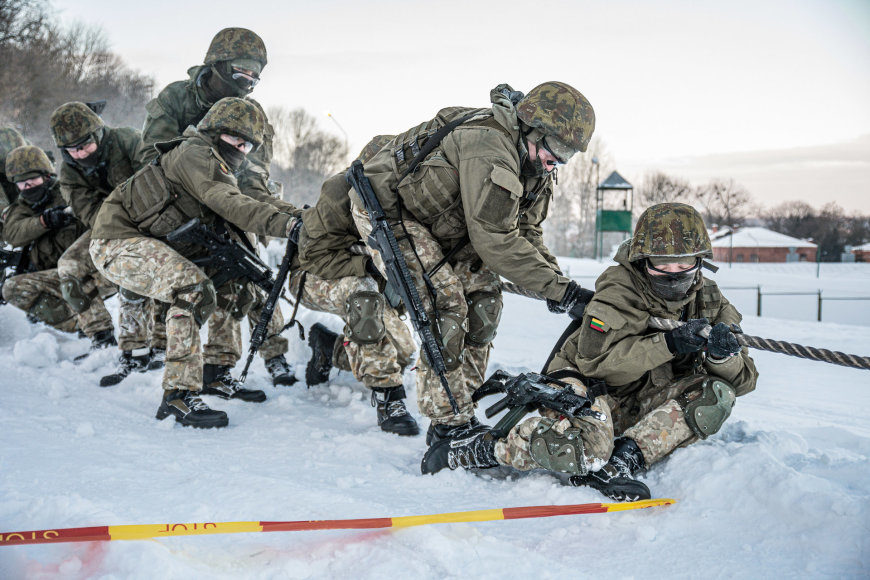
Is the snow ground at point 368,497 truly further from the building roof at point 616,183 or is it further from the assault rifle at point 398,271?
the building roof at point 616,183

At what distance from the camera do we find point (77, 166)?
552cm

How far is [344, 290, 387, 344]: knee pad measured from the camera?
3920 millimetres

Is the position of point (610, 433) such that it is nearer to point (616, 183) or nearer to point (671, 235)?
point (671, 235)

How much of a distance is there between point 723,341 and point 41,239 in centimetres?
619

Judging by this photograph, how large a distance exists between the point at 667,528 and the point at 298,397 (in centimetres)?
304

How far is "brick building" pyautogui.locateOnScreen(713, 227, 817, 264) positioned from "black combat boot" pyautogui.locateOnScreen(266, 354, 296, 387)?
138ft

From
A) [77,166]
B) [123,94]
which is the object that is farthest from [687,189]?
[77,166]

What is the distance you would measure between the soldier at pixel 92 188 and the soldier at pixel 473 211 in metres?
2.67

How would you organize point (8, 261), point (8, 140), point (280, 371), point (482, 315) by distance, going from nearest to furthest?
point (482, 315) → point (280, 371) → point (8, 261) → point (8, 140)

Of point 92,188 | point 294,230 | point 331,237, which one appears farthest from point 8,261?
point 331,237

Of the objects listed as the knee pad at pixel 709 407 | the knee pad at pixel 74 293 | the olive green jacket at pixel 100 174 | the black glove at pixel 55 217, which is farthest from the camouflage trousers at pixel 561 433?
the black glove at pixel 55 217

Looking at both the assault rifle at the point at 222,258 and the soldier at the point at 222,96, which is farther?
the soldier at the point at 222,96

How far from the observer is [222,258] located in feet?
15.6

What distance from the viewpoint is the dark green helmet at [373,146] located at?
172 inches
